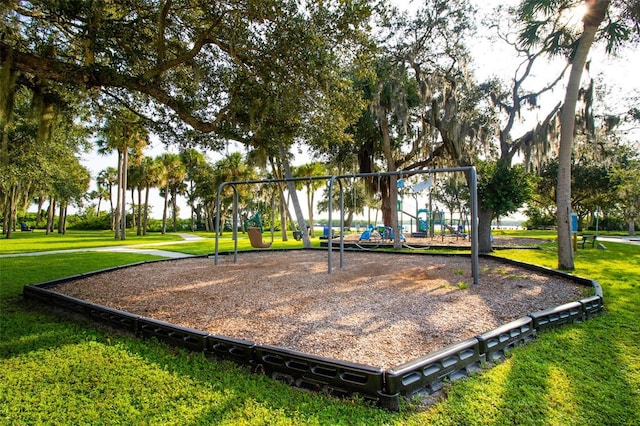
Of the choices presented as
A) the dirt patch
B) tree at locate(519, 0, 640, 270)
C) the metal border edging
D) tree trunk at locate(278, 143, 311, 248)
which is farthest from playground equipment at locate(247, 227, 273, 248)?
the metal border edging

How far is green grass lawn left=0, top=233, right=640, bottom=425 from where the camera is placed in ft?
5.75

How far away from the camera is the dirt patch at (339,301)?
2816mm

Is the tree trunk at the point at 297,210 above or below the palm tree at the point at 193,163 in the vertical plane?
below

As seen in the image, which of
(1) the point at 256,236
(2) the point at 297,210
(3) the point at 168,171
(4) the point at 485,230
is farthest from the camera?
(3) the point at 168,171

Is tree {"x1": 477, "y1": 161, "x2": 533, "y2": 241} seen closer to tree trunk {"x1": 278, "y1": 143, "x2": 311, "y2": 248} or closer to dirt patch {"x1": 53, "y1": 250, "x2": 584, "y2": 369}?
dirt patch {"x1": 53, "y1": 250, "x2": 584, "y2": 369}

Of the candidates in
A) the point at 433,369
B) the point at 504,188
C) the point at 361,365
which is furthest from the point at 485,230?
the point at 361,365

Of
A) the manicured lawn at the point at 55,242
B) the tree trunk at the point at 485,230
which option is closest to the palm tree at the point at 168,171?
the manicured lawn at the point at 55,242

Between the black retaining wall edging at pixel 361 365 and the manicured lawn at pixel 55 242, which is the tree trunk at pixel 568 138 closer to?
the black retaining wall edging at pixel 361 365

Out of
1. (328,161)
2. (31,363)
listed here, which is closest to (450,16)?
(328,161)

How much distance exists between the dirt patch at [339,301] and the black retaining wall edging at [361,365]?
12.9 inches

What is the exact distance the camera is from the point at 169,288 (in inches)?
192

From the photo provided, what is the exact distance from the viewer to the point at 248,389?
202cm

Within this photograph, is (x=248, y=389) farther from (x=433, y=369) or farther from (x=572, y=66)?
(x=572, y=66)

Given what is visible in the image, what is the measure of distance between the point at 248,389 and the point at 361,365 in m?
0.69
